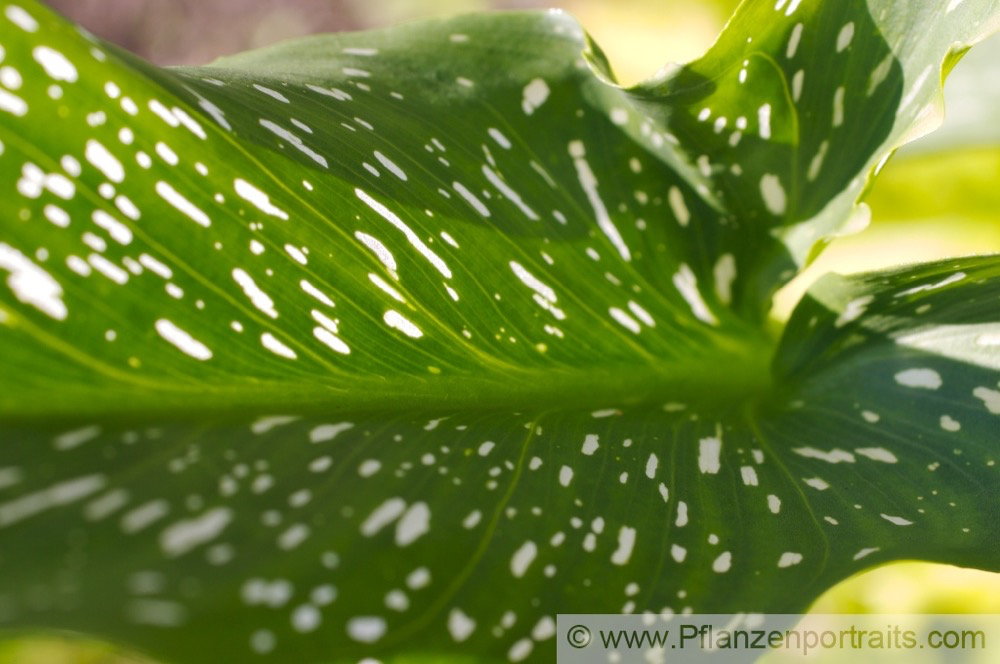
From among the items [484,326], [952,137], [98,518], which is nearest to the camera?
[98,518]

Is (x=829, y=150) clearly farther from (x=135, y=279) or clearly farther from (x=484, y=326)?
(x=135, y=279)

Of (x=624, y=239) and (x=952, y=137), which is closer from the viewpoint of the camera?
(x=624, y=239)

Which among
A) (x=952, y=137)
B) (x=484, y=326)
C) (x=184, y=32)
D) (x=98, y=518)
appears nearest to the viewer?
(x=98, y=518)

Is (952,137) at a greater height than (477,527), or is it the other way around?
(952,137)

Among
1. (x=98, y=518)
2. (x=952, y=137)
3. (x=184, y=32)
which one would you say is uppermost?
(x=184, y=32)

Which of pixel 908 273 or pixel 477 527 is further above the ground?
pixel 908 273

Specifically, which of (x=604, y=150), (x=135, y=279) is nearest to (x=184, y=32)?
(x=604, y=150)

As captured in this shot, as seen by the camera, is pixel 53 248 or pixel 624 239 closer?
pixel 53 248

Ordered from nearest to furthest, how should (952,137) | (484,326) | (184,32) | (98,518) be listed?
1. (98,518)
2. (484,326)
3. (952,137)
4. (184,32)

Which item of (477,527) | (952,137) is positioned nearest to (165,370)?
(477,527)

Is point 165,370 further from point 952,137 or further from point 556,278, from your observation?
point 952,137
